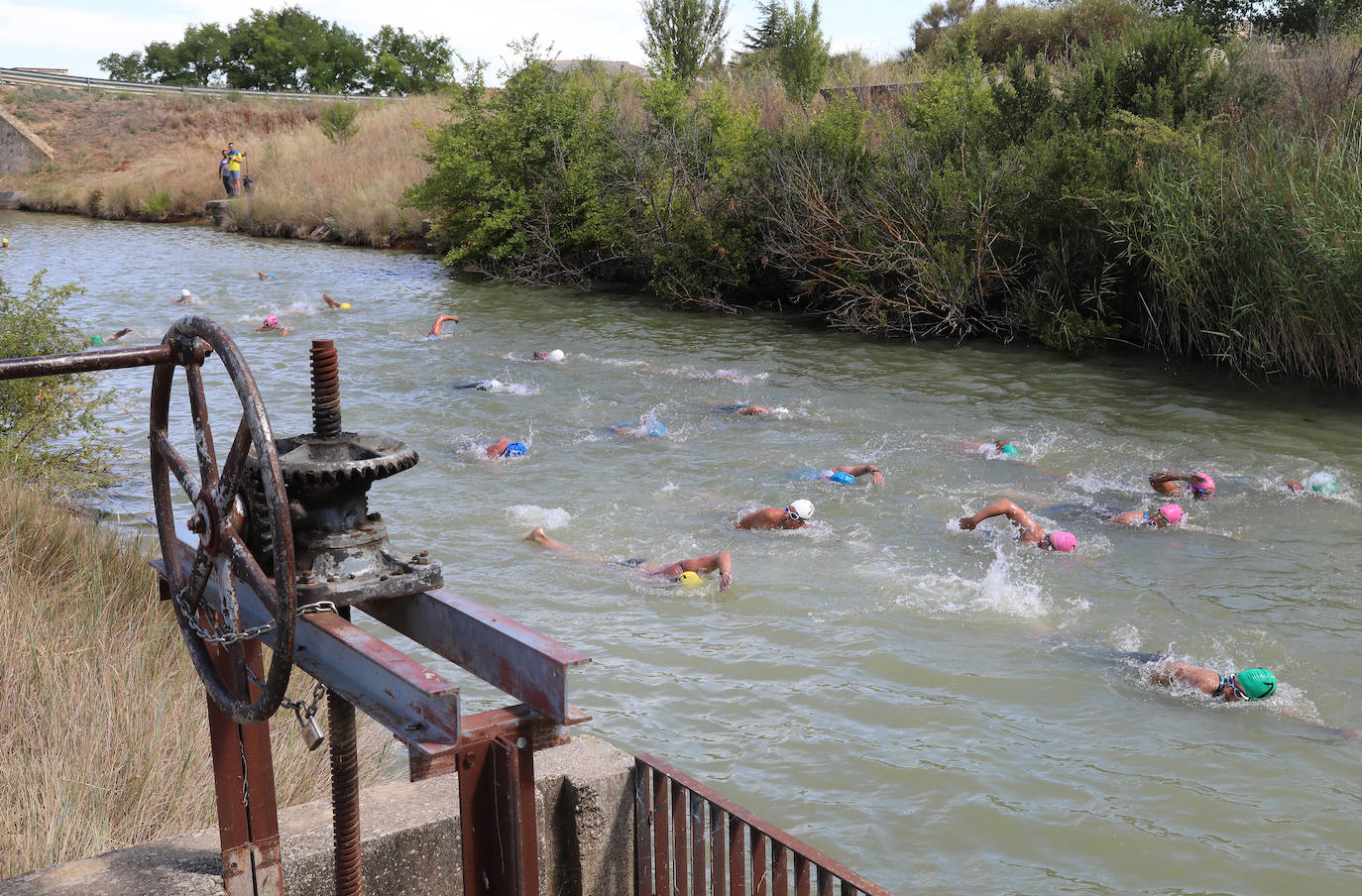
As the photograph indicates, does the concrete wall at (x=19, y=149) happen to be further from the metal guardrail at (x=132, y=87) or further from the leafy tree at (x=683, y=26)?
the leafy tree at (x=683, y=26)

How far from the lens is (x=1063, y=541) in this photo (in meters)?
8.19

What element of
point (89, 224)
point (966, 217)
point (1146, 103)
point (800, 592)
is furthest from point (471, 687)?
point (89, 224)

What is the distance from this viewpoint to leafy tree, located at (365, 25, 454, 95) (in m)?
79.9

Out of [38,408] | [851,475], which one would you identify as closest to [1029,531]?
[851,475]

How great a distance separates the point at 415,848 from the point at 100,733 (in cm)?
123

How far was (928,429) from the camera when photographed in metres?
11.8

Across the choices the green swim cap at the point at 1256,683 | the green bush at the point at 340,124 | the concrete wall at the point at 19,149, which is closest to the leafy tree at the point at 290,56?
the concrete wall at the point at 19,149

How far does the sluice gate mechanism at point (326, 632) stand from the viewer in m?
Answer: 2.08

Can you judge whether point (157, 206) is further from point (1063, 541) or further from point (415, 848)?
point (415, 848)

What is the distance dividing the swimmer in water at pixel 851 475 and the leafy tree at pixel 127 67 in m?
90.0

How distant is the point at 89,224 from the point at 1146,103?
34208 millimetres

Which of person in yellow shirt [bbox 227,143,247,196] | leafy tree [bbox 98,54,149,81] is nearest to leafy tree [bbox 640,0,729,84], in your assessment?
person in yellow shirt [bbox 227,143,247,196]

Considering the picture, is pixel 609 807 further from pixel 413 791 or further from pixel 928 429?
pixel 928 429

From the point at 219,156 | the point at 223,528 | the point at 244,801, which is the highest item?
the point at 219,156
